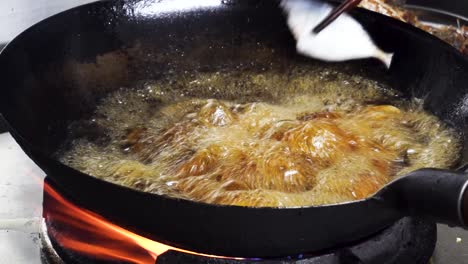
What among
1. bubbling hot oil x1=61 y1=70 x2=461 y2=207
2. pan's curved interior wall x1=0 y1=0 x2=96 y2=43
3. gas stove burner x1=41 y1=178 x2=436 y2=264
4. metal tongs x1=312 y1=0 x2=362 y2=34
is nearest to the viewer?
gas stove burner x1=41 y1=178 x2=436 y2=264

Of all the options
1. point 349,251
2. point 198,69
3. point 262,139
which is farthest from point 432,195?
point 198,69

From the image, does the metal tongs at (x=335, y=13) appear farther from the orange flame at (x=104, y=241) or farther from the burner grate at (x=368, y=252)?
the orange flame at (x=104, y=241)

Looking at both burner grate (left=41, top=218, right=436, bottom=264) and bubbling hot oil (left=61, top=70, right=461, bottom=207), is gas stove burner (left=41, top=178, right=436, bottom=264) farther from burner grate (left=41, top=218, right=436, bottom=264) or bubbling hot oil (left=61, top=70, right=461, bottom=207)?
bubbling hot oil (left=61, top=70, right=461, bottom=207)

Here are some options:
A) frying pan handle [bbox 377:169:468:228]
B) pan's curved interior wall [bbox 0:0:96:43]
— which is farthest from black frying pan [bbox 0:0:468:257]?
pan's curved interior wall [bbox 0:0:96:43]

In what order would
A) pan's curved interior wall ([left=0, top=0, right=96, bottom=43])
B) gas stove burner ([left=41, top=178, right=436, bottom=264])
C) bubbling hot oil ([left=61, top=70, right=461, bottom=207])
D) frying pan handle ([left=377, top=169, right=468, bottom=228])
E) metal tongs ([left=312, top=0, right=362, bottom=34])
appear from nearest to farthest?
frying pan handle ([left=377, top=169, right=468, bottom=228])
gas stove burner ([left=41, top=178, right=436, bottom=264])
bubbling hot oil ([left=61, top=70, right=461, bottom=207])
metal tongs ([left=312, top=0, right=362, bottom=34])
pan's curved interior wall ([left=0, top=0, right=96, bottom=43])

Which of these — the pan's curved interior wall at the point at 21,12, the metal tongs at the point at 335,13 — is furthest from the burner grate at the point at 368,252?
the pan's curved interior wall at the point at 21,12

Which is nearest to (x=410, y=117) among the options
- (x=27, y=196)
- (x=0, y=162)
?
(x=27, y=196)

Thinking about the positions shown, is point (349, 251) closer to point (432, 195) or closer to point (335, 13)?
point (432, 195)
